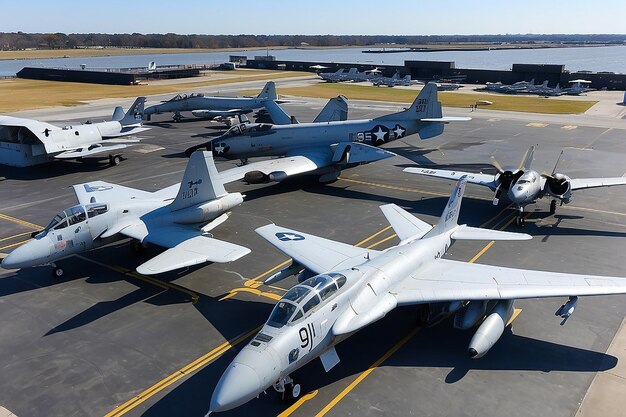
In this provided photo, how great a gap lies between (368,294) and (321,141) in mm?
22006

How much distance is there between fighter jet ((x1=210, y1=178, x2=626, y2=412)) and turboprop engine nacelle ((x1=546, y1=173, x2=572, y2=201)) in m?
9.34

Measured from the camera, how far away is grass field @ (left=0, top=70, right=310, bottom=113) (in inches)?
2940

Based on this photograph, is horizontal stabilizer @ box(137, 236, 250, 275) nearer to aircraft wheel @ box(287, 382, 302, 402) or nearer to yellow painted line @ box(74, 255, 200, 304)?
yellow painted line @ box(74, 255, 200, 304)

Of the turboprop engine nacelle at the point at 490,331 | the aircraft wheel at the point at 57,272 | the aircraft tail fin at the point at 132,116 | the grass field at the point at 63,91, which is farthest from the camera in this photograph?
the grass field at the point at 63,91

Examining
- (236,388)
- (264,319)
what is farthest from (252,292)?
(236,388)

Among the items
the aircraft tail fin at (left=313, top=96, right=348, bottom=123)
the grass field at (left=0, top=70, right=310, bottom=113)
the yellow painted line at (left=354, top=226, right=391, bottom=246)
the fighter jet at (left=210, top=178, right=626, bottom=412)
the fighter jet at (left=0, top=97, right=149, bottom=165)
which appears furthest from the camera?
the grass field at (left=0, top=70, right=310, bottom=113)

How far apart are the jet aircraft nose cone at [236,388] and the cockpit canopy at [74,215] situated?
11566 millimetres

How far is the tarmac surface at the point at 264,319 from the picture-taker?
1241 centimetres

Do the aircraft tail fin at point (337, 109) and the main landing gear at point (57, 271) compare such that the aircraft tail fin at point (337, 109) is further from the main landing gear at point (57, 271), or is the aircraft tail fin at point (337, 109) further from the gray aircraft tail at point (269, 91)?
the gray aircraft tail at point (269, 91)

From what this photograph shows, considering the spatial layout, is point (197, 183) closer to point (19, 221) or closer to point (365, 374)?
point (365, 374)

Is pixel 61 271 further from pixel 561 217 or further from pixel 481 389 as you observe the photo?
pixel 561 217

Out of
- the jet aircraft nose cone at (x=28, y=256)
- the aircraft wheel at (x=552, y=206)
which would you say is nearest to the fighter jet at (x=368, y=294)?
the jet aircraft nose cone at (x=28, y=256)

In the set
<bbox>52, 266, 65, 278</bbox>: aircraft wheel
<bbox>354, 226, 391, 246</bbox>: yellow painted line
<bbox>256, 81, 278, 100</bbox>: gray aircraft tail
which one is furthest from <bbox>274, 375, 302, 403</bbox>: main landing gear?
<bbox>256, 81, 278, 100</bbox>: gray aircraft tail

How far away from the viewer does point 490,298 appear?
14055mm
